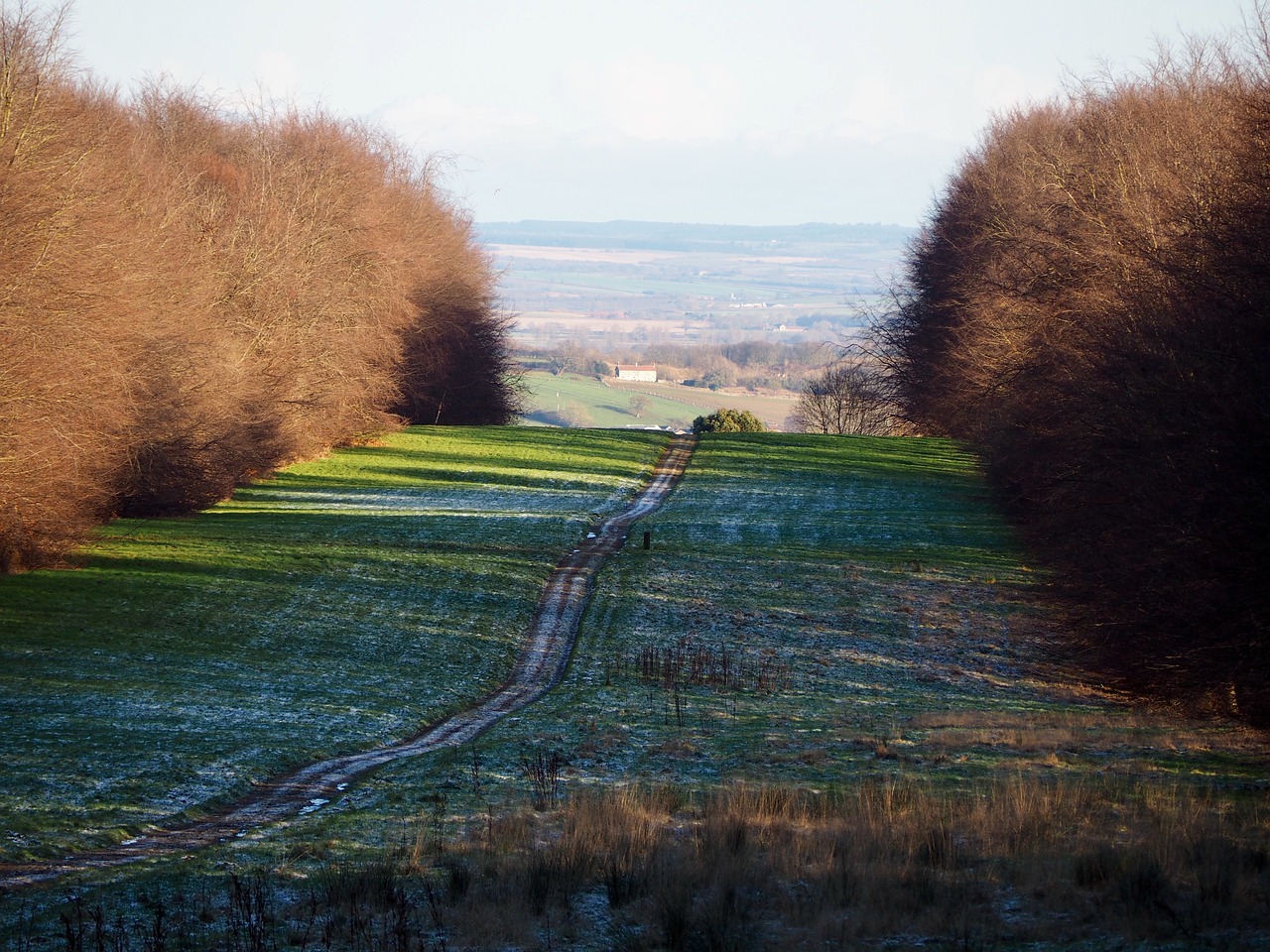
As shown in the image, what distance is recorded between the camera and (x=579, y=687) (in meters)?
18.4

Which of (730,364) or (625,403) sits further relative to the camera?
(730,364)

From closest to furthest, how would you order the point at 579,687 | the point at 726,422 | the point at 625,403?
1. the point at 579,687
2. the point at 726,422
3. the point at 625,403

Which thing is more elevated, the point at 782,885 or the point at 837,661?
the point at 782,885

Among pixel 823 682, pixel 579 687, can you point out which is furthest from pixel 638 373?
pixel 579 687

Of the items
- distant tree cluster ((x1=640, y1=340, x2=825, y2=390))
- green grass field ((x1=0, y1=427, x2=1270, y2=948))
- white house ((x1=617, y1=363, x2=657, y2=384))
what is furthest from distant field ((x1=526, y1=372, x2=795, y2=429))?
green grass field ((x1=0, y1=427, x2=1270, y2=948))

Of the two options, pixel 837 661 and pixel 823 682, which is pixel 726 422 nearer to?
pixel 837 661

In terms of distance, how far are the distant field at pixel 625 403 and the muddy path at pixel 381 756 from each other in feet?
194

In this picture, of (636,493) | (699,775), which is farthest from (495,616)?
(636,493)

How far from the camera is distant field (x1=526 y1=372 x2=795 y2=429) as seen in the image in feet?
306

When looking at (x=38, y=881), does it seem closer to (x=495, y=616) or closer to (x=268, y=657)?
(x=268, y=657)

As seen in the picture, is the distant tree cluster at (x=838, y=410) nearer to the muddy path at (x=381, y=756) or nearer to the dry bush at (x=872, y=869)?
the muddy path at (x=381, y=756)

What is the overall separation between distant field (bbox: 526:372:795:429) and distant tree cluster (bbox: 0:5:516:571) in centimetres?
3040

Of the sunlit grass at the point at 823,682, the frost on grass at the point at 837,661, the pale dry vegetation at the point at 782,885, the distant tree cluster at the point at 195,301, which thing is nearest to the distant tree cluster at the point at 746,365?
the distant tree cluster at the point at 195,301

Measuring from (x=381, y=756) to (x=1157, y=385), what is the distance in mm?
9978
